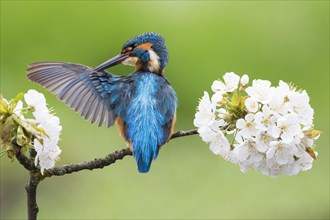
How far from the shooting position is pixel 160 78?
2.01 meters

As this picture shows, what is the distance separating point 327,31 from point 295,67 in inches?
20.4

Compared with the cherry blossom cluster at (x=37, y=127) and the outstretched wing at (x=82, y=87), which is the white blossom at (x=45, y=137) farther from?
the outstretched wing at (x=82, y=87)

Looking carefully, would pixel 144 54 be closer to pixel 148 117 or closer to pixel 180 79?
pixel 148 117

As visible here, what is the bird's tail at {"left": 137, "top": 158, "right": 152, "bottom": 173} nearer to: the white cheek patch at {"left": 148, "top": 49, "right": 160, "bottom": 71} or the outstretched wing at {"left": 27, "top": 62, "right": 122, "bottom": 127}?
the outstretched wing at {"left": 27, "top": 62, "right": 122, "bottom": 127}

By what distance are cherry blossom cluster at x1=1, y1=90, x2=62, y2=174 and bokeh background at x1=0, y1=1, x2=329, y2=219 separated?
2507 millimetres

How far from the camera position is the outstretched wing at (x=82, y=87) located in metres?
1.93

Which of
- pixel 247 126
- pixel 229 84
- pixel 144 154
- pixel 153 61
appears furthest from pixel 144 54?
pixel 247 126

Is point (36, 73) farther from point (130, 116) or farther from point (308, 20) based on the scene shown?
point (308, 20)

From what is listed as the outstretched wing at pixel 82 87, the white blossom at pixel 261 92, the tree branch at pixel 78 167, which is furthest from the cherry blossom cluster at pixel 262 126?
the outstretched wing at pixel 82 87

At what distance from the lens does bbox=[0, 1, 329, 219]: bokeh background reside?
A: 13.3 ft

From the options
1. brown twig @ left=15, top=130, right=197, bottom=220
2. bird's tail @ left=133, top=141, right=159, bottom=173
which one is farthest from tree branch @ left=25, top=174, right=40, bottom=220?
bird's tail @ left=133, top=141, right=159, bottom=173

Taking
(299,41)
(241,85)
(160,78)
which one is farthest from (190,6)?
(241,85)

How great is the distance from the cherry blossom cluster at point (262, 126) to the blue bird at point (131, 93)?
0.26 meters

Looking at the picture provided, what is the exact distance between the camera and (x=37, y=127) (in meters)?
1.38
